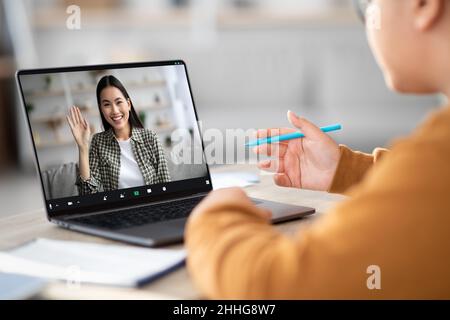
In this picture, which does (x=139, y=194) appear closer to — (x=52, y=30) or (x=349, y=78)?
(x=349, y=78)

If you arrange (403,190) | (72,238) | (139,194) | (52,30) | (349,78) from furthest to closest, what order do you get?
(52,30) → (349,78) → (139,194) → (72,238) → (403,190)

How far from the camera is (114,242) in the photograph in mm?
872

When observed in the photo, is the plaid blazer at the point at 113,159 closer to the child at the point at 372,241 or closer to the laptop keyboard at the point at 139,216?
the laptop keyboard at the point at 139,216

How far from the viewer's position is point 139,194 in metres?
1.07

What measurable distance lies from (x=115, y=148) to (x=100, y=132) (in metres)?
0.03

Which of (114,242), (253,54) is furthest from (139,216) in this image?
(253,54)

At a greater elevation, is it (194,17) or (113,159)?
(194,17)

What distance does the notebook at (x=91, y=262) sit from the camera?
73 cm

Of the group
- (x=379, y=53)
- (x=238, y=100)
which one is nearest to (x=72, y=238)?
(x=379, y=53)

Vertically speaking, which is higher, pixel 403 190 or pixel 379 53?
pixel 379 53

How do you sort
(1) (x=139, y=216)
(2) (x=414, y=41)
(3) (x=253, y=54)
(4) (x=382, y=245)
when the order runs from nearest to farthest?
(4) (x=382, y=245) → (2) (x=414, y=41) → (1) (x=139, y=216) → (3) (x=253, y=54)

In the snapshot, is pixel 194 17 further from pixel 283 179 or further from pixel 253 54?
pixel 283 179

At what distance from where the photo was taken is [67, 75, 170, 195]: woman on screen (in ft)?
3.38
